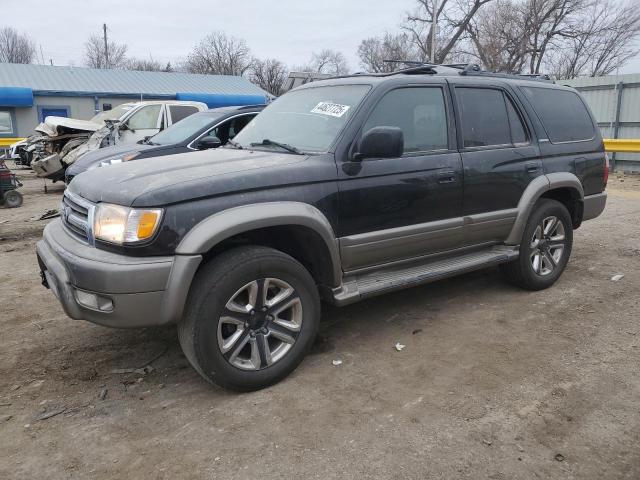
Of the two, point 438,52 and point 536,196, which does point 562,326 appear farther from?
point 438,52

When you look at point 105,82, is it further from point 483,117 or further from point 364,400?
point 364,400

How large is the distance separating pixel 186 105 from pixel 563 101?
865 cm

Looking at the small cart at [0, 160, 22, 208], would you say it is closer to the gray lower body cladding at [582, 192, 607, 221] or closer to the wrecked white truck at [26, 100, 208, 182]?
the wrecked white truck at [26, 100, 208, 182]

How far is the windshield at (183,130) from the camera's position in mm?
7953

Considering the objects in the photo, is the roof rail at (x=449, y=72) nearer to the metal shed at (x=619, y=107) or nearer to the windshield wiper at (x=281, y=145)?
the windshield wiper at (x=281, y=145)

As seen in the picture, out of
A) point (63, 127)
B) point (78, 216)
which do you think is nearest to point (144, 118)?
point (63, 127)

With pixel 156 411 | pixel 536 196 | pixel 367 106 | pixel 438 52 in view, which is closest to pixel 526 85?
pixel 536 196

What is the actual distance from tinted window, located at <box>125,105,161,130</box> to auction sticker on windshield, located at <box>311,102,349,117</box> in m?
8.20

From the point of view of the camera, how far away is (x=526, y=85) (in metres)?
4.80

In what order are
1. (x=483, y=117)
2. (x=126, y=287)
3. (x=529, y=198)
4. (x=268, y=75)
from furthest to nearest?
(x=268, y=75)
(x=529, y=198)
(x=483, y=117)
(x=126, y=287)

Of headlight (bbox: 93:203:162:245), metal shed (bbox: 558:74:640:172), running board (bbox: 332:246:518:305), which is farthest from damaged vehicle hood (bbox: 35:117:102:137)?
metal shed (bbox: 558:74:640:172)

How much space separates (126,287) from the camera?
9.11 ft

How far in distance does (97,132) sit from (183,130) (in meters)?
4.00

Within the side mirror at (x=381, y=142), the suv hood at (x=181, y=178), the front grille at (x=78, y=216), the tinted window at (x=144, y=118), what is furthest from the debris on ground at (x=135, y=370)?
the tinted window at (x=144, y=118)
